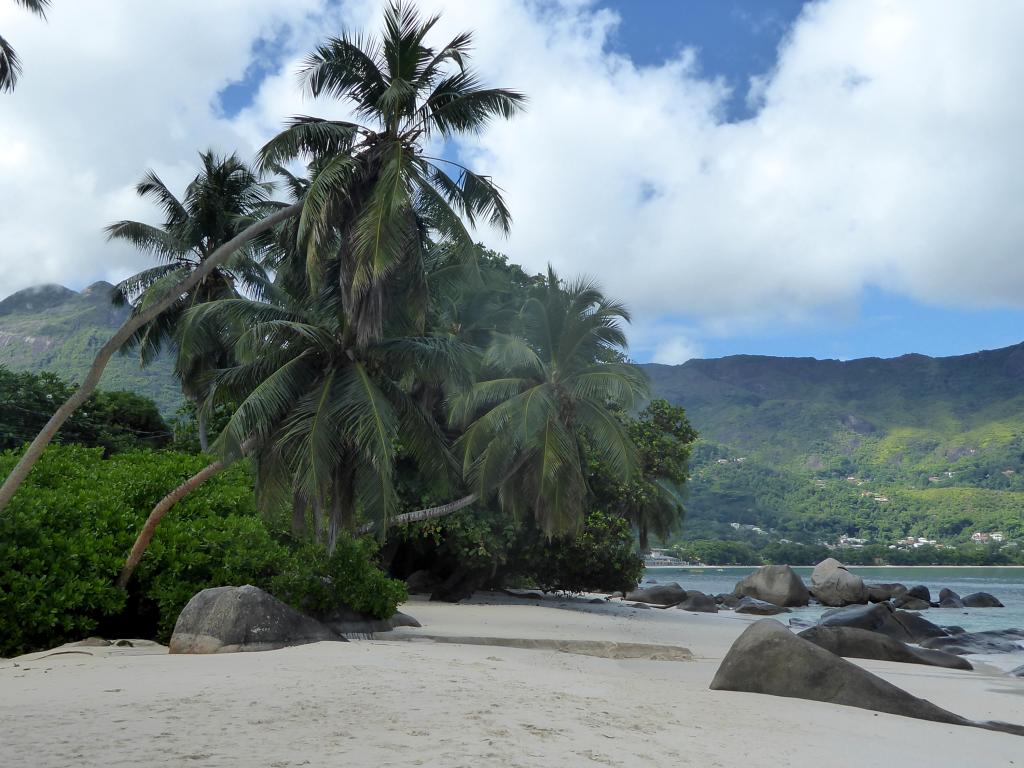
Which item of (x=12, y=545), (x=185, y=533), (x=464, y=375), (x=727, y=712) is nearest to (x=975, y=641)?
(x=464, y=375)

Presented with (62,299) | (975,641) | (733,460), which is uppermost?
(62,299)

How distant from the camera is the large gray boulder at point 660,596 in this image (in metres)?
35.6

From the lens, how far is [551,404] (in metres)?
20.2

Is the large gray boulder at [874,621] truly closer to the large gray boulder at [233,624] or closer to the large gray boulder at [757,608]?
the large gray boulder at [757,608]

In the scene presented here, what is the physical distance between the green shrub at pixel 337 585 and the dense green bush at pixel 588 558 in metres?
11.7

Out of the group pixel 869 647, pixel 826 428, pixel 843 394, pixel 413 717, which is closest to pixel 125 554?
pixel 413 717

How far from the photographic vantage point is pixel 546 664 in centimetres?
1055

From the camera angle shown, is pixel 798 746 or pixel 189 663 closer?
pixel 798 746

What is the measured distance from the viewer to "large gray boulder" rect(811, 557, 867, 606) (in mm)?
37969

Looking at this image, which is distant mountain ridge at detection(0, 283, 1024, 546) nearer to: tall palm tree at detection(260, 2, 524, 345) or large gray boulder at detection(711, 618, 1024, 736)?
tall palm tree at detection(260, 2, 524, 345)

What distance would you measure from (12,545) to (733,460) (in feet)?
416

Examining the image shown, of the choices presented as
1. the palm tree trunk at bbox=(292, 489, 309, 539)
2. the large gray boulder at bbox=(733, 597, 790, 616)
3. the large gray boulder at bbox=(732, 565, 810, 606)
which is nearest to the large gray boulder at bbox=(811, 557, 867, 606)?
the large gray boulder at bbox=(732, 565, 810, 606)

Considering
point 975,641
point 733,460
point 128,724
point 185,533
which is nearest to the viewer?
point 128,724

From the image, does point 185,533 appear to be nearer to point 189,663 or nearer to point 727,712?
point 189,663
